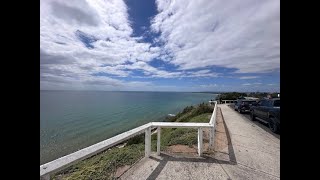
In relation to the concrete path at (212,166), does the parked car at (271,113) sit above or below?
above

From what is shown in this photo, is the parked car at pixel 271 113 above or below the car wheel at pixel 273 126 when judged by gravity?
above

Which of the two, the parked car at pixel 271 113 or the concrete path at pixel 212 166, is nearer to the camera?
the concrete path at pixel 212 166

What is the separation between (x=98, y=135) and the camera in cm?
2405

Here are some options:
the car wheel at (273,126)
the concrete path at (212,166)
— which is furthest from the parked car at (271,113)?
the concrete path at (212,166)

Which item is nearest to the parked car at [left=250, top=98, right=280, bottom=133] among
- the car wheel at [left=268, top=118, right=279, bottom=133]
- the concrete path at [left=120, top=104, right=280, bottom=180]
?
the car wheel at [left=268, top=118, right=279, bottom=133]

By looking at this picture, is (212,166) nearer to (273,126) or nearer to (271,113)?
(273,126)

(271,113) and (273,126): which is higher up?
(271,113)

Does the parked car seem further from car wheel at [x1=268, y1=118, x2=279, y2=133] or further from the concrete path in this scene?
the concrete path

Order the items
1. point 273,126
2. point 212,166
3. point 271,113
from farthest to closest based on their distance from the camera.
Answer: point 271,113
point 273,126
point 212,166

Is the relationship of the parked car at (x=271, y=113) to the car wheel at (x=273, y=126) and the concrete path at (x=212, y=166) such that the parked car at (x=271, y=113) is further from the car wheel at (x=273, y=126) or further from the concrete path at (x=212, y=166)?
the concrete path at (x=212, y=166)

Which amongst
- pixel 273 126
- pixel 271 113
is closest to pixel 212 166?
pixel 273 126
